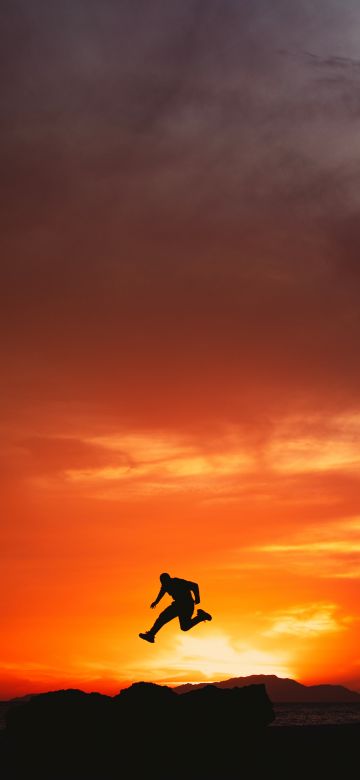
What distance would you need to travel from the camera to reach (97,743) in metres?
17.7

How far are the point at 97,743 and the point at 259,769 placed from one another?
3.67 metres

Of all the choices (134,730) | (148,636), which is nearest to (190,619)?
(148,636)

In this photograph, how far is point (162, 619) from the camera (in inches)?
820

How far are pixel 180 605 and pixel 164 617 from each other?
0.56 m

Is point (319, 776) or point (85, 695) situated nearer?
point (319, 776)

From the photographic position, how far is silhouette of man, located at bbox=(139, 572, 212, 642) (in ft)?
67.7

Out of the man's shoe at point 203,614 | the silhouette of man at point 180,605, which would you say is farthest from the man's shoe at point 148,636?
the man's shoe at point 203,614

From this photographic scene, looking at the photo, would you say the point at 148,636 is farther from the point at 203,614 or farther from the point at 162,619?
the point at 203,614

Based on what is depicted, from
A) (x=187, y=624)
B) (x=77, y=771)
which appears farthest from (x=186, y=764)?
(x=187, y=624)

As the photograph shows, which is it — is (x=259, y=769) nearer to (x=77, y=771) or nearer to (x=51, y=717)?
(x=77, y=771)

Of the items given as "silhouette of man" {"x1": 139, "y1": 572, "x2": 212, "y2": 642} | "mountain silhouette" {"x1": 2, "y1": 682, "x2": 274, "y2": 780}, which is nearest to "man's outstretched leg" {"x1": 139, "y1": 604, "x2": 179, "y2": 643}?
"silhouette of man" {"x1": 139, "y1": 572, "x2": 212, "y2": 642}

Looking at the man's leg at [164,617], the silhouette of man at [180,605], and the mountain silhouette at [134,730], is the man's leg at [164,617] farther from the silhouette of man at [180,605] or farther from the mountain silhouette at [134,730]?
the mountain silhouette at [134,730]

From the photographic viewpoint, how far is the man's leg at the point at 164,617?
2069 centimetres

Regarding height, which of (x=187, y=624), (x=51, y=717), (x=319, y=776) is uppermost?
(x=187, y=624)
